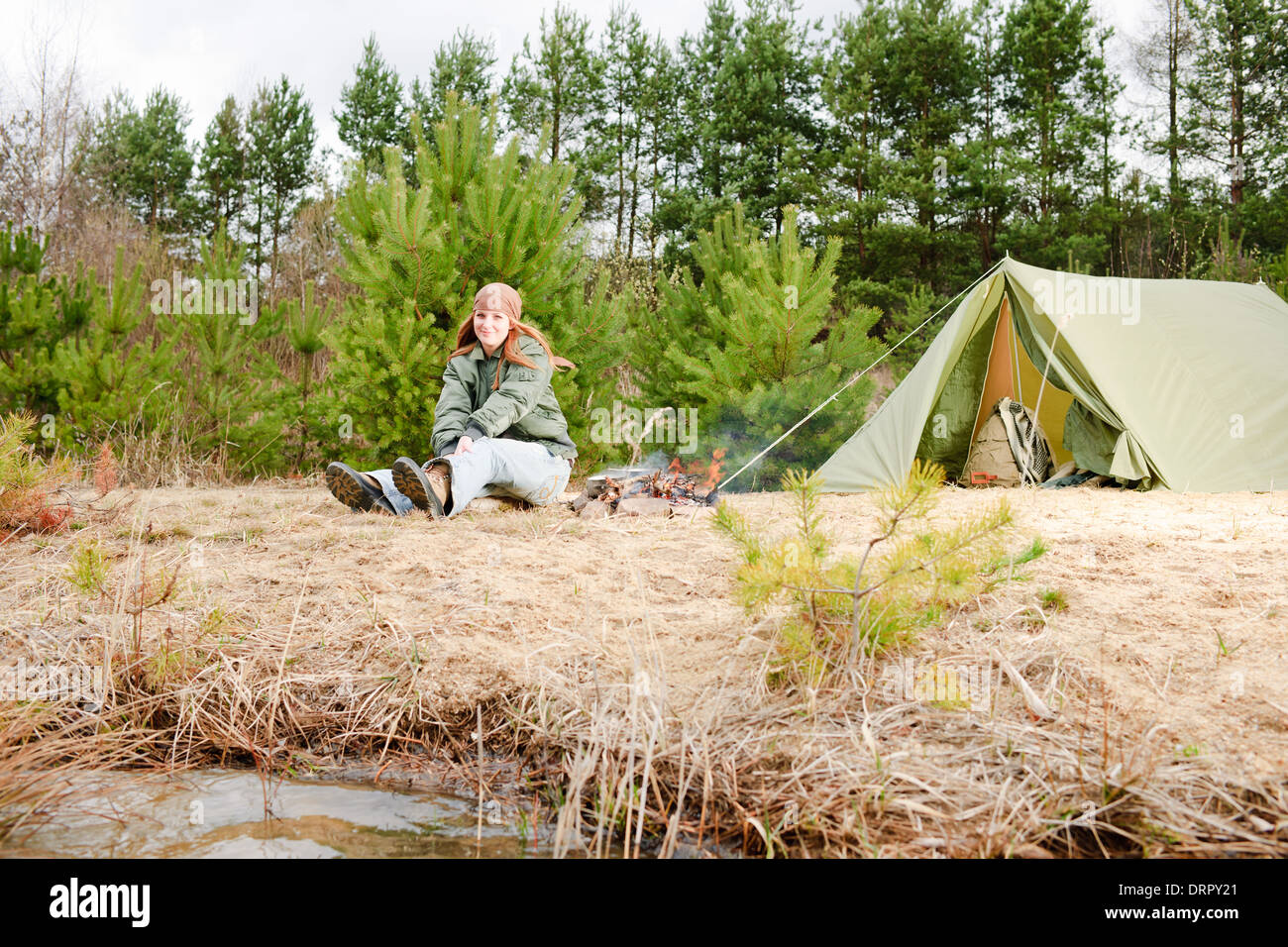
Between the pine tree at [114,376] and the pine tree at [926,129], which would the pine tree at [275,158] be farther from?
the pine tree at [926,129]

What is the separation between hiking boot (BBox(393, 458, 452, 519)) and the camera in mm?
3752

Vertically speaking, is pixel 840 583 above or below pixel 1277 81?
below

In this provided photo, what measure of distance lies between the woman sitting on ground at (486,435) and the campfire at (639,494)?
0.30m

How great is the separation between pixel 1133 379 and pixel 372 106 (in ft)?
50.2

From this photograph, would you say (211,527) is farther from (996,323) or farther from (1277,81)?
(1277,81)

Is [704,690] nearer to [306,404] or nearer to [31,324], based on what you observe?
[306,404]

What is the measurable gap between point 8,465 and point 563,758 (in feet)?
10.5

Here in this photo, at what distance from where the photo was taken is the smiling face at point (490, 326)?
4340 millimetres

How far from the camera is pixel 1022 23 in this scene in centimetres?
1420

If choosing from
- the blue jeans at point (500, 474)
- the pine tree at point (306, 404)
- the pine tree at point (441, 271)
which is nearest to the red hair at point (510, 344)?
the blue jeans at point (500, 474)

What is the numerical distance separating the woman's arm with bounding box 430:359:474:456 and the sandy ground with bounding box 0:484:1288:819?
0.49 meters

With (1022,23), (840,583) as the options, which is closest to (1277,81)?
(1022,23)

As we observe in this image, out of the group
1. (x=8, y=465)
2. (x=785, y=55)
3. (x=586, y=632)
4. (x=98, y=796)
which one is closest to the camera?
(x=98, y=796)

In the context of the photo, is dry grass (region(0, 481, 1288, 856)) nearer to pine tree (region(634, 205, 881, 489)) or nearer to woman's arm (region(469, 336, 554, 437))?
woman's arm (region(469, 336, 554, 437))
